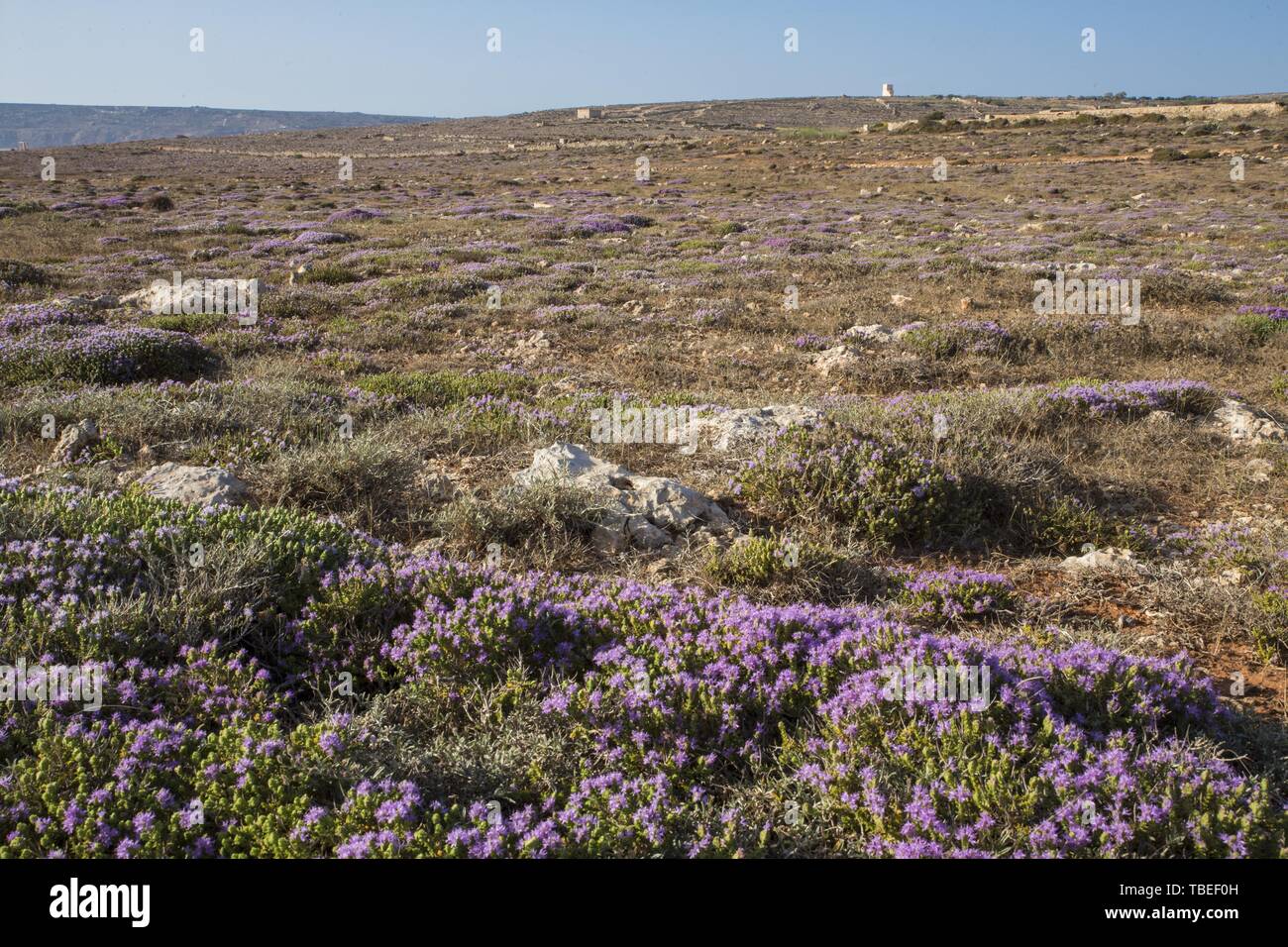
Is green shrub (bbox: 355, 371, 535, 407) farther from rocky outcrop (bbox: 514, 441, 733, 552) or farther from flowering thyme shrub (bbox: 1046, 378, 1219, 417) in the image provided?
flowering thyme shrub (bbox: 1046, 378, 1219, 417)

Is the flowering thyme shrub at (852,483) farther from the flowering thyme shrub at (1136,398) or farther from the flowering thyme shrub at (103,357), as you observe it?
the flowering thyme shrub at (103,357)

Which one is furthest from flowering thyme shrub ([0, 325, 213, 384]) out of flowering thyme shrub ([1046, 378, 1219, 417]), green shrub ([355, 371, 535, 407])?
flowering thyme shrub ([1046, 378, 1219, 417])

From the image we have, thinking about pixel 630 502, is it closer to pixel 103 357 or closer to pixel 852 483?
pixel 852 483

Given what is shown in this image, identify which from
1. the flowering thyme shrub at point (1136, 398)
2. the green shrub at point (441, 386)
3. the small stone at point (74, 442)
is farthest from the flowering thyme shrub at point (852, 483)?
the small stone at point (74, 442)

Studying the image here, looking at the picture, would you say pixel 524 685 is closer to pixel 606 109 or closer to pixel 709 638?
pixel 709 638
